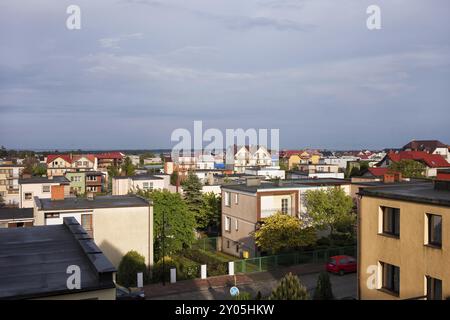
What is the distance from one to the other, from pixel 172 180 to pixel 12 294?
60.6 meters

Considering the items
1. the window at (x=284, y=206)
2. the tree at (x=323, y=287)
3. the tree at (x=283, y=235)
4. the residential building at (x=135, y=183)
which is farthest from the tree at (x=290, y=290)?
the residential building at (x=135, y=183)

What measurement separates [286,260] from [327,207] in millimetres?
6598

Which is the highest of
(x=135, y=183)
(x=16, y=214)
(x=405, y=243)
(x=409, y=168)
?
(x=409, y=168)

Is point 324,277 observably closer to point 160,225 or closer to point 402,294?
point 402,294

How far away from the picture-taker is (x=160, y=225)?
32969mm

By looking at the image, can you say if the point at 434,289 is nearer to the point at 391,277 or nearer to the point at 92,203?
the point at 391,277

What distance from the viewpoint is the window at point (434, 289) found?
14.4m

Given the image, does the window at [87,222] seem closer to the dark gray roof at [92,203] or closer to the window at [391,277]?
the dark gray roof at [92,203]

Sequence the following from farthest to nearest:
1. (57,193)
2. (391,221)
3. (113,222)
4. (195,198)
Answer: (195,198)
(57,193)
(113,222)
(391,221)

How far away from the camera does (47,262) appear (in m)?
12.5

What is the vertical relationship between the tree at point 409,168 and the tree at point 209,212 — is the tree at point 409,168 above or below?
above

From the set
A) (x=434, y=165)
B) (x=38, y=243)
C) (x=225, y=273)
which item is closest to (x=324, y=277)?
(x=38, y=243)

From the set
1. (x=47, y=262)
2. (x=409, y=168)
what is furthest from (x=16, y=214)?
(x=409, y=168)
